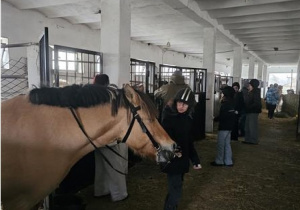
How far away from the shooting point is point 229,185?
341cm

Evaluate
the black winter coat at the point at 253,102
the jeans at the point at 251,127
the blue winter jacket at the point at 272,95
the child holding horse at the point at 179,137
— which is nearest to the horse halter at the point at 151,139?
the child holding horse at the point at 179,137

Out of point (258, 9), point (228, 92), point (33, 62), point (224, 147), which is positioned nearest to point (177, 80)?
point (228, 92)

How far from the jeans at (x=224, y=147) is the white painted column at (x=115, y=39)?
2.01m

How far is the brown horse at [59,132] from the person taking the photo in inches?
54.5

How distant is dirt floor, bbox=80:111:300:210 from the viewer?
111 inches

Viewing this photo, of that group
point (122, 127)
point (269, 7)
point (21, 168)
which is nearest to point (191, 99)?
point (122, 127)

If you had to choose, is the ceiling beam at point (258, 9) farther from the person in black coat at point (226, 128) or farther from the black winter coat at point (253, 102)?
the person in black coat at point (226, 128)

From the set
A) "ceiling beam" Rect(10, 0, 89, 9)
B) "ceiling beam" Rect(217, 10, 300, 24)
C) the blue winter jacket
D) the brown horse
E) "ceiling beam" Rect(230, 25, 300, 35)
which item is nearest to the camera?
the brown horse

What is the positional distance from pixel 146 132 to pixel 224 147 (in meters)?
2.99

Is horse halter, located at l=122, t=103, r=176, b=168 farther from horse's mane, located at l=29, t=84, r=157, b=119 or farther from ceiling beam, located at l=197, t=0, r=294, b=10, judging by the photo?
ceiling beam, located at l=197, t=0, r=294, b=10

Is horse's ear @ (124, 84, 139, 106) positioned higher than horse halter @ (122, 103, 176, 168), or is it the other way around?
horse's ear @ (124, 84, 139, 106)

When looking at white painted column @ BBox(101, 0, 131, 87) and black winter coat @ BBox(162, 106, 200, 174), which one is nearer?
black winter coat @ BBox(162, 106, 200, 174)

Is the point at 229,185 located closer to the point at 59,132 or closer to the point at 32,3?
the point at 59,132

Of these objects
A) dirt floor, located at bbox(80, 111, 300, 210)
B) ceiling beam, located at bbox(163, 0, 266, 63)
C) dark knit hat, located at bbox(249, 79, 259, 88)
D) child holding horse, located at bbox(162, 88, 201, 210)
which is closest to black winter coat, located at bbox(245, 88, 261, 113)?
dark knit hat, located at bbox(249, 79, 259, 88)
